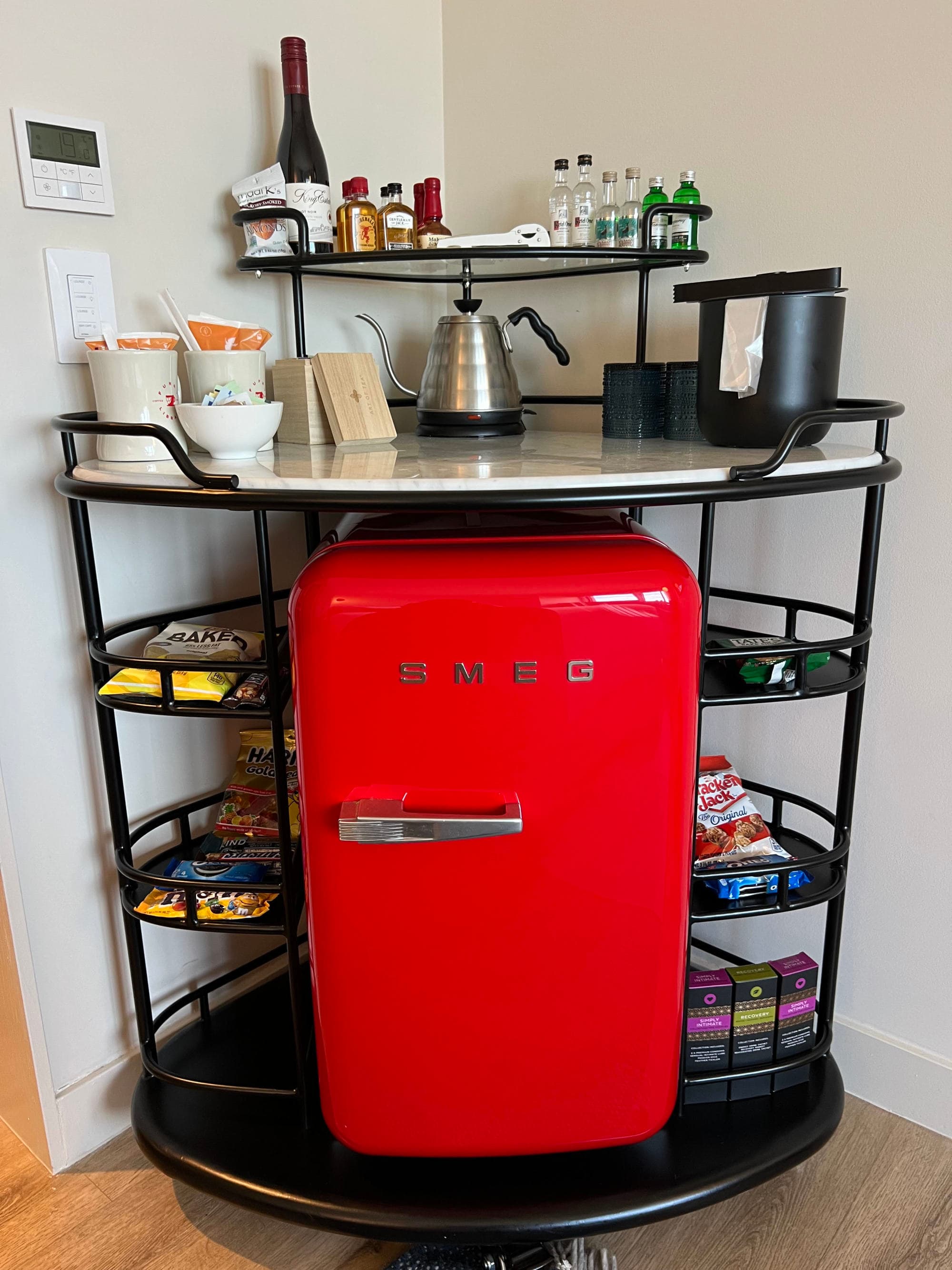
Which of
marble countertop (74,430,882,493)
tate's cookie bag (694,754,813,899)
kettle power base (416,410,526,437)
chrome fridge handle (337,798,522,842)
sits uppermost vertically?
kettle power base (416,410,526,437)

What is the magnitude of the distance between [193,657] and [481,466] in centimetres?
46

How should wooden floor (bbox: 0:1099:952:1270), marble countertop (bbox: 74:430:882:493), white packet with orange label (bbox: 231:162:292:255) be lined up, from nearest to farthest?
1. marble countertop (bbox: 74:430:882:493)
2. wooden floor (bbox: 0:1099:952:1270)
3. white packet with orange label (bbox: 231:162:292:255)

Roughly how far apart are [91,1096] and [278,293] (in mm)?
1296

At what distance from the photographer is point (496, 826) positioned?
103 cm

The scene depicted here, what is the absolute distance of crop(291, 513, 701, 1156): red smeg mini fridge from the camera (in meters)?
1.03

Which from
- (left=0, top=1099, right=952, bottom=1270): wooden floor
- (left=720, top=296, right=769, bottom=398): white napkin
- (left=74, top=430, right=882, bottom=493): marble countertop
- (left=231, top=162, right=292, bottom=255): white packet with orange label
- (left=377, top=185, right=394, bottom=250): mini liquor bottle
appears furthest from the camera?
(left=377, top=185, right=394, bottom=250): mini liquor bottle

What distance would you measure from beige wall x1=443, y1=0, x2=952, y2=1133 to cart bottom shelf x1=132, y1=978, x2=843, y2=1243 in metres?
0.27

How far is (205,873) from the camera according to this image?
1325mm

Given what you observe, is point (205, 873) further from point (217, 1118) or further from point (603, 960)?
point (603, 960)

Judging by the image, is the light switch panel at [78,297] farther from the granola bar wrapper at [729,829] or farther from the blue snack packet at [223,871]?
the granola bar wrapper at [729,829]

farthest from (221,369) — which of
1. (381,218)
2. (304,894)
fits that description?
(304,894)

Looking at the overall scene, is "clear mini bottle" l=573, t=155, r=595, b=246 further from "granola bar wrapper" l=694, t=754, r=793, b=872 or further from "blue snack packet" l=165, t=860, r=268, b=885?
"blue snack packet" l=165, t=860, r=268, b=885

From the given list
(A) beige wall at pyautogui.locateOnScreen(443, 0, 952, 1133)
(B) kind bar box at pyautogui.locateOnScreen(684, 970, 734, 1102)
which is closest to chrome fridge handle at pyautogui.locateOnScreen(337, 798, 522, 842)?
(B) kind bar box at pyautogui.locateOnScreen(684, 970, 734, 1102)

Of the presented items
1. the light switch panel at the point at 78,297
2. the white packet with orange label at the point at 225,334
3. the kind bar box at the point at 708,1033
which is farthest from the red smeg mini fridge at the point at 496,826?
the light switch panel at the point at 78,297
